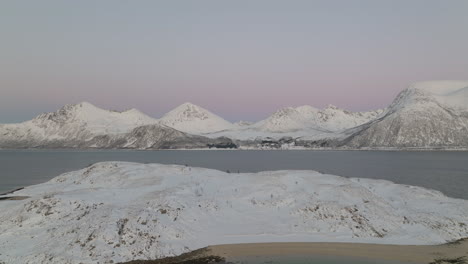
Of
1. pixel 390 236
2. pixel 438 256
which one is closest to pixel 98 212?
pixel 390 236

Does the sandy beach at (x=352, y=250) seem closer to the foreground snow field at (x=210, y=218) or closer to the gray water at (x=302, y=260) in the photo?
the gray water at (x=302, y=260)

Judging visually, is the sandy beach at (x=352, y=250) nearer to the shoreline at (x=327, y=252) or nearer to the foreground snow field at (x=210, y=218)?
the shoreline at (x=327, y=252)

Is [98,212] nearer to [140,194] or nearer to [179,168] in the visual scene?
[140,194]

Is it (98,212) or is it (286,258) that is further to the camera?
(98,212)

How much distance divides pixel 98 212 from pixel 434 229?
27376mm

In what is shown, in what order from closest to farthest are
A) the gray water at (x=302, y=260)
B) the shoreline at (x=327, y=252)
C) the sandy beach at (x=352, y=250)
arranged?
the gray water at (x=302, y=260) < the shoreline at (x=327, y=252) < the sandy beach at (x=352, y=250)

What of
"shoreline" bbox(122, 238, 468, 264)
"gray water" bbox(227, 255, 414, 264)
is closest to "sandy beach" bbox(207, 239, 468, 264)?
"shoreline" bbox(122, 238, 468, 264)

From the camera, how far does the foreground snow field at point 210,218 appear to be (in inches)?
1000

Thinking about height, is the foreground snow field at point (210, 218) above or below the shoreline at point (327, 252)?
above

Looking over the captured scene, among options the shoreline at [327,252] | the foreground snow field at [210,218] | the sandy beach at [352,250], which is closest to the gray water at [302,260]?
the shoreline at [327,252]

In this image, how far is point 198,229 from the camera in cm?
2947

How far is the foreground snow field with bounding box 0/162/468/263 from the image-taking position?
2539 cm

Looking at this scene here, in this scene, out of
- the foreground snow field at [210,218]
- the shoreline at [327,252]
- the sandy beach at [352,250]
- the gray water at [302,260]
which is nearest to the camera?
the gray water at [302,260]

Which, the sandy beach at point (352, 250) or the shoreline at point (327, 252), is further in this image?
the sandy beach at point (352, 250)
